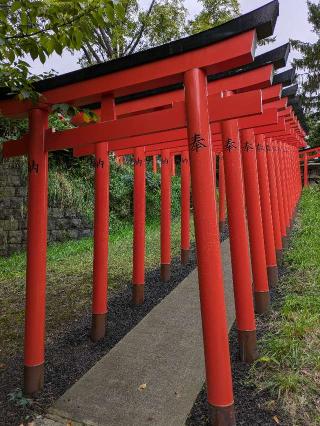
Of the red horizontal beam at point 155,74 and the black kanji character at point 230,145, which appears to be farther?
the black kanji character at point 230,145

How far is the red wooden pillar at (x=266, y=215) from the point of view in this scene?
462cm

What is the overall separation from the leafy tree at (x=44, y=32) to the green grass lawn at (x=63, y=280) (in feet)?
8.20

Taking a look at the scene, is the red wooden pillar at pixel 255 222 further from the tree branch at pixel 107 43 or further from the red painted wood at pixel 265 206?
the tree branch at pixel 107 43

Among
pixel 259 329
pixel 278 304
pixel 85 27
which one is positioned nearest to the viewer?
pixel 85 27

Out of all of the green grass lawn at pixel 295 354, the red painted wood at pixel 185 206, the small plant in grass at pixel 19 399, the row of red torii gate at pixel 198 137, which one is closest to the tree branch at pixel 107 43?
the red painted wood at pixel 185 206

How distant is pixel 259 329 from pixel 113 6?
3026 millimetres

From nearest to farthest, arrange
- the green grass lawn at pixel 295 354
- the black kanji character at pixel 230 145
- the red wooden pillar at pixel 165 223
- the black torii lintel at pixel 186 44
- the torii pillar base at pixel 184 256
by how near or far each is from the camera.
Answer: the black torii lintel at pixel 186 44 → the green grass lawn at pixel 295 354 → the black kanji character at pixel 230 145 → the red wooden pillar at pixel 165 223 → the torii pillar base at pixel 184 256

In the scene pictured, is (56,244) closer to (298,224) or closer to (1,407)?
(298,224)

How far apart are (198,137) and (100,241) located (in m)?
1.84

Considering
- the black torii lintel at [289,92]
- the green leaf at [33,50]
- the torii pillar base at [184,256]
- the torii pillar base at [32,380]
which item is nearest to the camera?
the green leaf at [33,50]

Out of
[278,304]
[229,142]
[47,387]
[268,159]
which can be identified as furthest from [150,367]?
[268,159]

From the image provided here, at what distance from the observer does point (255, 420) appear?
7.95ft

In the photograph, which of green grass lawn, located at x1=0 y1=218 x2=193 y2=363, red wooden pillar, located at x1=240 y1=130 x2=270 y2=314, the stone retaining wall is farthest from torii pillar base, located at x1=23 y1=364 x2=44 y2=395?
the stone retaining wall

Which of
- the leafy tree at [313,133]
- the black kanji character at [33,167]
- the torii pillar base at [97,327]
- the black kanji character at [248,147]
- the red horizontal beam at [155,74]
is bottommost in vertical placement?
the torii pillar base at [97,327]
